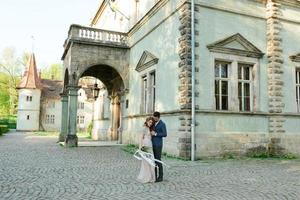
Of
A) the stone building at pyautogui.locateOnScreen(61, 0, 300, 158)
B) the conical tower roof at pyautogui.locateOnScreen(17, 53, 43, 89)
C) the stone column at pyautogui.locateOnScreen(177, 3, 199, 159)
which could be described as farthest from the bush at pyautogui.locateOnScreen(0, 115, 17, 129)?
the stone column at pyautogui.locateOnScreen(177, 3, 199, 159)

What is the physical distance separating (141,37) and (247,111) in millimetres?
7366

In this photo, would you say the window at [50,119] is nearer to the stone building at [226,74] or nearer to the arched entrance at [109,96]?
the arched entrance at [109,96]

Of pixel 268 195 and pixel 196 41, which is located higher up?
pixel 196 41

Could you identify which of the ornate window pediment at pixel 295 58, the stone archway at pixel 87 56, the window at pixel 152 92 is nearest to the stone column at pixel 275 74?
the ornate window pediment at pixel 295 58

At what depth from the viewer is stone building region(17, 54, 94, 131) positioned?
5384cm

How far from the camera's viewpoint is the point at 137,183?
809 centimetres

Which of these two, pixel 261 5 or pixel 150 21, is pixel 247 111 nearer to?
pixel 261 5

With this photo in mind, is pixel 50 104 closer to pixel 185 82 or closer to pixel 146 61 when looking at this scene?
pixel 146 61

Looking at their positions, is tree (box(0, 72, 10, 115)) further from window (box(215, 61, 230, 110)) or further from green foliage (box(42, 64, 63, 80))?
window (box(215, 61, 230, 110))

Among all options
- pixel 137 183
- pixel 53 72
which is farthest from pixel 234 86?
pixel 53 72

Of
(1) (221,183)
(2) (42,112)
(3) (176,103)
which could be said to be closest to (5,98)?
(2) (42,112)

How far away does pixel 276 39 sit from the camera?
593 inches

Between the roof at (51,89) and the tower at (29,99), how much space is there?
2.85 metres

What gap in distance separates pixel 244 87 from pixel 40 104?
159 feet
